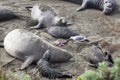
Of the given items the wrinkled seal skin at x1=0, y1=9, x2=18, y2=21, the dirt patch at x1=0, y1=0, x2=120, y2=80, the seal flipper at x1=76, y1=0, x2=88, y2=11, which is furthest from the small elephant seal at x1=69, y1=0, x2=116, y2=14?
the wrinkled seal skin at x1=0, y1=9, x2=18, y2=21

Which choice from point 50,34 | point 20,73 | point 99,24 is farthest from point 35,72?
point 99,24

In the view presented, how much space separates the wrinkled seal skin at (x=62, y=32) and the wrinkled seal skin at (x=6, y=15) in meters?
1.24

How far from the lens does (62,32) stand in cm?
806

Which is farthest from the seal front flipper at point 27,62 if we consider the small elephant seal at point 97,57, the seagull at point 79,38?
the seagull at point 79,38

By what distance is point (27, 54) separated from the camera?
6.72 meters

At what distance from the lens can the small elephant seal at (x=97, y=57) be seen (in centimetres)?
663

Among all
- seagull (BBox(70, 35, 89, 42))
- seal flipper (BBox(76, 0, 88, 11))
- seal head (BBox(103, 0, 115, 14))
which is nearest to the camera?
seagull (BBox(70, 35, 89, 42))

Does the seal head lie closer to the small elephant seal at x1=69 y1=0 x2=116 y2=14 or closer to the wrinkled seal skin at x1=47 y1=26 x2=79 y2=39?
the small elephant seal at x1=69 y1=0 x2=116 y2=14

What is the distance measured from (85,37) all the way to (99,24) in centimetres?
122

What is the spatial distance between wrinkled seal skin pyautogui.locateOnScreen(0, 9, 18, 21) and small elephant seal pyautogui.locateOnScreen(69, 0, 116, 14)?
6.78 ft

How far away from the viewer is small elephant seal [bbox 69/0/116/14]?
10.2 meters

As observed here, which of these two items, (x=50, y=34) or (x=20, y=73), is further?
(x=50, y=34)

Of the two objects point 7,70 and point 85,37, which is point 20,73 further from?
point 85,37

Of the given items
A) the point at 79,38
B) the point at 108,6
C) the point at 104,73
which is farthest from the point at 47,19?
the point at 104,73
